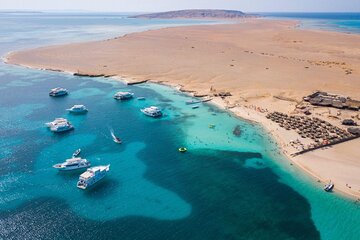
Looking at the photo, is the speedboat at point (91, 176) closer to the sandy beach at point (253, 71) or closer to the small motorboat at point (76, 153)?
the small motorboat at point (76, 153)

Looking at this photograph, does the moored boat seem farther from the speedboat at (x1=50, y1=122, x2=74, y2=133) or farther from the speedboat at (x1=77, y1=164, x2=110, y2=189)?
the speedboat at (x1=77, y1=164, x2=110, y2=189)

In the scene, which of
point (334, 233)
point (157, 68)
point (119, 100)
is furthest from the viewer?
point (157, 68)

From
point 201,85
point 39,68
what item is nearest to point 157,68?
point 201,85

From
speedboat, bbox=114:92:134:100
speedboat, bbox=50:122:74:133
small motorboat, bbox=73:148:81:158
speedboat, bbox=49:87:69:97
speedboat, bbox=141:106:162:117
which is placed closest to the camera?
small motorboat, bbox=73:148:81:158

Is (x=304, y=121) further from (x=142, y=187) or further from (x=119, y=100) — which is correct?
(x=119, y=100)

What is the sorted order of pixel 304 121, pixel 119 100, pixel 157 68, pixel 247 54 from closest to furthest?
pixel 304 121, pixel 119 100, pixel 157 68, pixel 247 54

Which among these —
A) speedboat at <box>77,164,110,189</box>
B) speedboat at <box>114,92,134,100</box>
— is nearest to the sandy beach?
speedboat at <box>114,92,134,100</box>

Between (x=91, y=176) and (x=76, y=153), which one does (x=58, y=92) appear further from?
(x=91, y=176)
